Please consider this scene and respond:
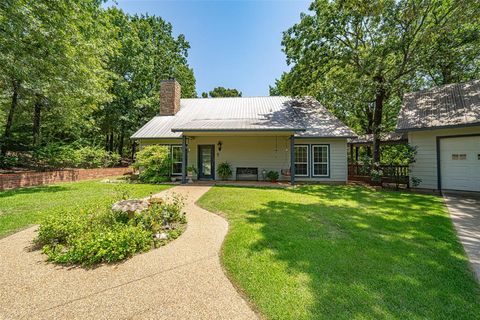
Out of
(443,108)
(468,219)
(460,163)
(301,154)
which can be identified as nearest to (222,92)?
(301,154)

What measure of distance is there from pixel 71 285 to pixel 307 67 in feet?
46.5

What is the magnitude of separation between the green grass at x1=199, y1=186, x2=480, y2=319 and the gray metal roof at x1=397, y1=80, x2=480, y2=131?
4.88 m

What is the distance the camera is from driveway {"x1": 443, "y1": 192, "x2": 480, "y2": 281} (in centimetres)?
357

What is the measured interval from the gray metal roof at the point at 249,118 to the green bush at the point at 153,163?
1077 millimetres

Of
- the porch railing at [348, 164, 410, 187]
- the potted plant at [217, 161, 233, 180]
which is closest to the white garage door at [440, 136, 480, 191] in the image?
the porch railing at [348, 164, 410, 187]

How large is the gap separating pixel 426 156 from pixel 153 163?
13.4 metres

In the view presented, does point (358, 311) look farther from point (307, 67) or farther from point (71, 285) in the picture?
point (307, 67)

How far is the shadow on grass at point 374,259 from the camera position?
90.7 inches

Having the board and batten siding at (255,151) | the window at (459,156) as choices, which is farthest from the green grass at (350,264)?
the board and batten siding at (255,151)

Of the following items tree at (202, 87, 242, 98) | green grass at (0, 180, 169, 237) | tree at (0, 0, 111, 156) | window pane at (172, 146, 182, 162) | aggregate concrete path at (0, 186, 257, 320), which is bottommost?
aggregate concrete path at (0, 186, 257, 320)

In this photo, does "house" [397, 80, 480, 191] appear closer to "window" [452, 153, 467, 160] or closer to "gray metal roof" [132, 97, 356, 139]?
"window" [452, 153, 467, 160]

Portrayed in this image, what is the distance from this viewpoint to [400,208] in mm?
6254

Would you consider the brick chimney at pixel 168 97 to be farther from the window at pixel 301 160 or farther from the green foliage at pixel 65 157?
the window at pixel 301 160

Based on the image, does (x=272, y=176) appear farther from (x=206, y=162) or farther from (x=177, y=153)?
(x=177, y=153)
